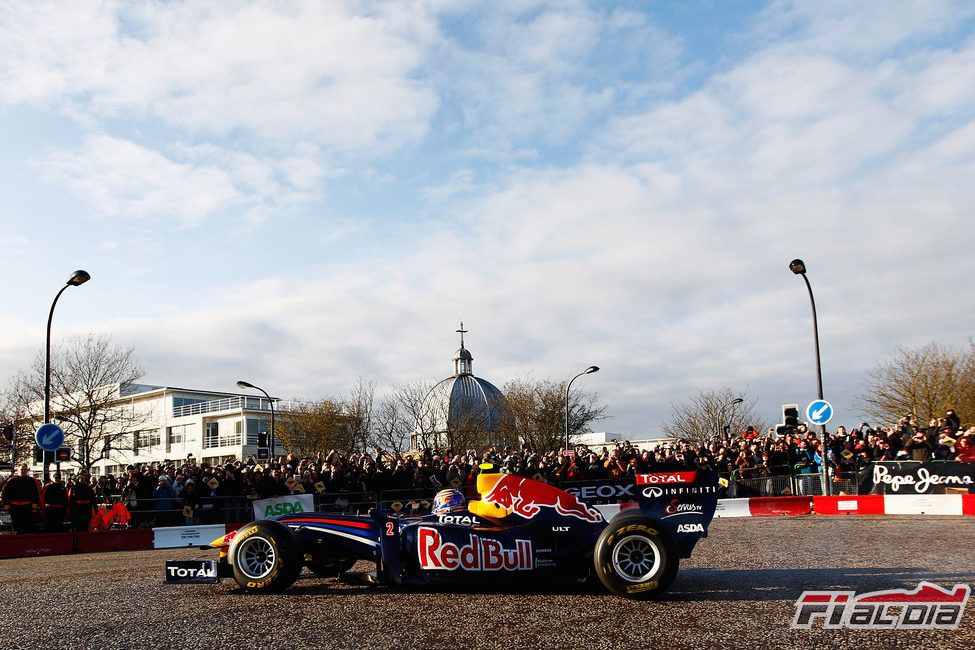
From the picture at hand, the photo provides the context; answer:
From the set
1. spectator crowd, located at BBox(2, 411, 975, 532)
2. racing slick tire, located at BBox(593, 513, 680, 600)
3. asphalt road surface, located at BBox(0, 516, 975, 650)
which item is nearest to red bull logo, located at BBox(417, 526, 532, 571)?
asphalt road surface, located at BBox(0, 516, 975, 650)

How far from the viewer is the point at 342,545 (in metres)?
9.34

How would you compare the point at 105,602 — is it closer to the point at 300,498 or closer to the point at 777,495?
the point at 300,498

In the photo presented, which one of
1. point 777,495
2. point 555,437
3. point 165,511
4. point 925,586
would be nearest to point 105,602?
point 925,586

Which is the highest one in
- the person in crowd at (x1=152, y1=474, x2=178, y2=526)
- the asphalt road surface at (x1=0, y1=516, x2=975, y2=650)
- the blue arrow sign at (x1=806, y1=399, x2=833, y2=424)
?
the blue arrow sign at (x1=806, y1=399, x2=833, y2=424)

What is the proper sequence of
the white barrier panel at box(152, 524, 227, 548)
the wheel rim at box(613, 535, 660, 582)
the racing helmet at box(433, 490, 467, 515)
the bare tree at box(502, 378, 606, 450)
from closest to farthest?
the wheel rim at box(613, 535, 660, 582)
the racing helmet at box(433, 490, 467, 515)
the white barrier panel at box(152, 524, 227, 548)
the bare tree at box(502, 378, 606, 450)

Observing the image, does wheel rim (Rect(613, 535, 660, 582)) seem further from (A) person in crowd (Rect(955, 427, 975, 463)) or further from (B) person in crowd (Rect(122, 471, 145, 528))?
(B) person in crowd (Rect(122, 471, 145, 528))

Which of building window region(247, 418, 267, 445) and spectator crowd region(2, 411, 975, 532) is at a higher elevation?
building window region(247, 418, 267, 445)

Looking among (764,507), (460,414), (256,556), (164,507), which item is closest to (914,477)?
(764,507)

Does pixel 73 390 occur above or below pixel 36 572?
above

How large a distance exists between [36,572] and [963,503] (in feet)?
63.4

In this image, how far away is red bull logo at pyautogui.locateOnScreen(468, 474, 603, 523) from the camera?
9.44 m

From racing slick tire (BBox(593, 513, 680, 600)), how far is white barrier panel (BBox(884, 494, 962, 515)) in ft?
49.0

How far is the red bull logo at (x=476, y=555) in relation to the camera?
887 cm

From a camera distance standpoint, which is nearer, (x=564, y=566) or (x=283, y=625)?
(x=283, y=625)
